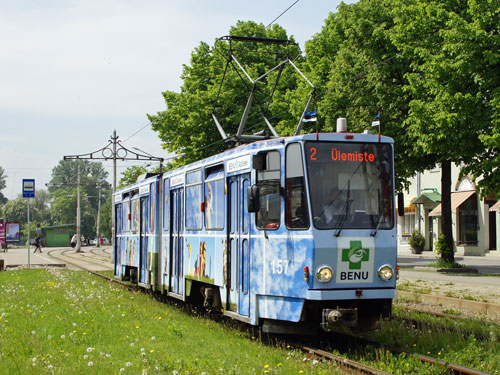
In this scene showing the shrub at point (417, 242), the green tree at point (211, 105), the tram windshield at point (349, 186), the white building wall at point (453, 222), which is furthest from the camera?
the shrub at point (417, 242)

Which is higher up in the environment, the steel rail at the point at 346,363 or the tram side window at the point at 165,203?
the tram side window at the point at 165,203

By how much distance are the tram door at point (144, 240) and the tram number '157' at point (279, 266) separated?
7.93 metres

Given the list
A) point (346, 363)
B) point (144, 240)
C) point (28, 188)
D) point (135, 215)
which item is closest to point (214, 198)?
point (346, 363)

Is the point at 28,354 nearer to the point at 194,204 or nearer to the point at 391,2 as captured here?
the point at 194,204

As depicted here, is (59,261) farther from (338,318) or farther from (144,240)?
(338,318)

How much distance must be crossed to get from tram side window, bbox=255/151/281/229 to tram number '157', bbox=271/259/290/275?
509 millimetres

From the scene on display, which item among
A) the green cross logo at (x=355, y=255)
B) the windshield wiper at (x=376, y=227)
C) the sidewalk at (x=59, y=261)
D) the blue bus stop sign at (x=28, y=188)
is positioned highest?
the blue bus stop sign at (x=28, y=188)

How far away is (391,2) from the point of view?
27.2 m

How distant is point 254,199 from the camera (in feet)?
→ 32.3

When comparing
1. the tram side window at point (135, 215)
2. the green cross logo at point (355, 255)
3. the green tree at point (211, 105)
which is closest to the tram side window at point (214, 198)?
the green cross logo at point (355, 255)

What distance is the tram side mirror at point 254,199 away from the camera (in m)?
9.85

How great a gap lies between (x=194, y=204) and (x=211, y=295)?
197 centimetres

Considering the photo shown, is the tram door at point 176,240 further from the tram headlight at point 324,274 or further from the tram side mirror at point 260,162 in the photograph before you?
the tram headlight at point 324,274

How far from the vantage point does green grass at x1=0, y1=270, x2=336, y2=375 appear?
803 centimetres
